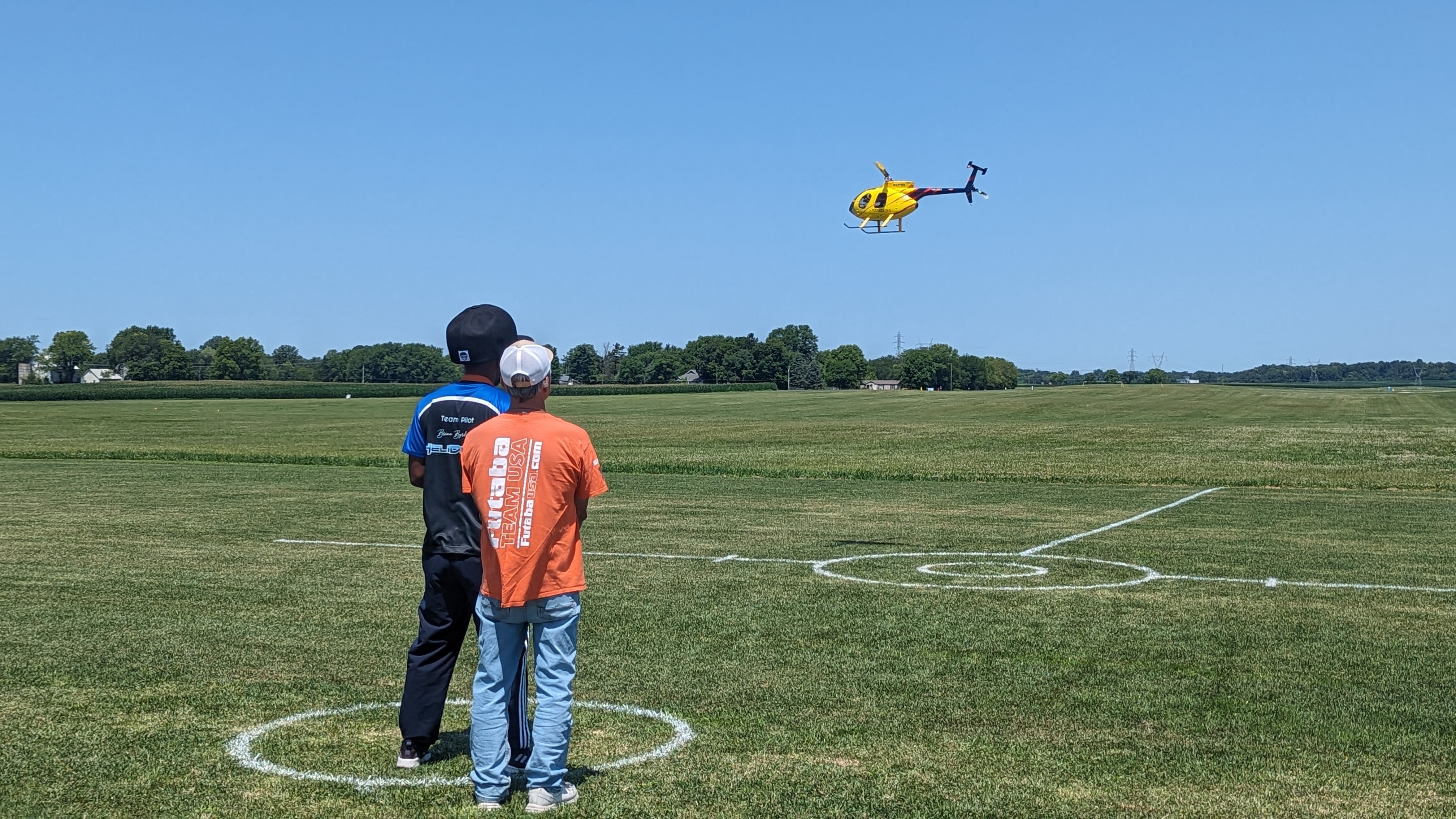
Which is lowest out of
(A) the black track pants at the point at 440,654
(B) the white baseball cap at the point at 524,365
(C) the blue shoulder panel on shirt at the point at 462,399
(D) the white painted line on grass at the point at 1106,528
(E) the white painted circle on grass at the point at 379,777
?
(D) the white painted line on grass at the point at 1106,528

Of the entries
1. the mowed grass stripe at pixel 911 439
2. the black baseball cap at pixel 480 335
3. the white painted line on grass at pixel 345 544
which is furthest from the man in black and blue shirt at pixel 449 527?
the mowed grass stripe at pixel 911 439

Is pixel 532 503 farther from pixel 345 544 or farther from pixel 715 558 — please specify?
pixel 345 544

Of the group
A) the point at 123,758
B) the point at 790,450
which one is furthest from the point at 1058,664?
the point at 790,450

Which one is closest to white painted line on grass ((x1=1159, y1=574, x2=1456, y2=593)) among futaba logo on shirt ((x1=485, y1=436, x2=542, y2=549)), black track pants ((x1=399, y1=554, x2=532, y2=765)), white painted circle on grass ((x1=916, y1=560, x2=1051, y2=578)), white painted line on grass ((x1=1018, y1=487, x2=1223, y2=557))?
white painted circle on grass ((x1=916, y1=560, x2=1051, y2=578))

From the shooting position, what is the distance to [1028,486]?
2748 cm

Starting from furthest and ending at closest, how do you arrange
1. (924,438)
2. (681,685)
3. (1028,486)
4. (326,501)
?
1. (924,438)
2. (1028,486)
3. (326,501)
4. (681,685)

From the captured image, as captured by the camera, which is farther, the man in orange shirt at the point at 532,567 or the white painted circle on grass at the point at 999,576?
the white painted circle on grass at the point at 999,576

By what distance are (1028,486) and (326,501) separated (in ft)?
46.3

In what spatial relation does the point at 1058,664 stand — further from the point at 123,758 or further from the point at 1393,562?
the point at 1393,562

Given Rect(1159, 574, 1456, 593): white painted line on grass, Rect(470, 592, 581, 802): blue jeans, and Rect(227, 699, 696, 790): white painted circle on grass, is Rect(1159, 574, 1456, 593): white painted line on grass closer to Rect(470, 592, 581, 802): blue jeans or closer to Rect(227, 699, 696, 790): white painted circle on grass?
Rect(227, 699, 696, 790): white painted circle on grass

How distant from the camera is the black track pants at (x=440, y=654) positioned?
6.38 m

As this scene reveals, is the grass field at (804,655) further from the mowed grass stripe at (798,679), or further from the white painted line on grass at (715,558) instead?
the white painted line on grass at (715,558)

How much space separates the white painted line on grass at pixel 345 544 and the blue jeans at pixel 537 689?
1011cm

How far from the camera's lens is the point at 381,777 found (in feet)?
20.7
